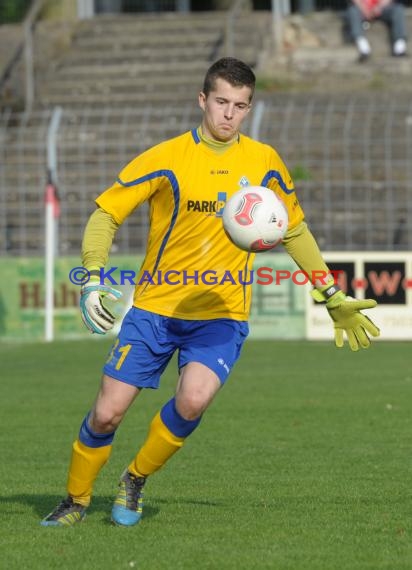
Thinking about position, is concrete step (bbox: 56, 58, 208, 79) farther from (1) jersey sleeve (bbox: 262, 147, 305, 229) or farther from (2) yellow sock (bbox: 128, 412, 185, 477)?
(2) yellow sock (bbox: 128, 412, 185, 477)

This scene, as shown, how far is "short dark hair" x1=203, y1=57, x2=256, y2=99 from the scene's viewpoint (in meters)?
6.43

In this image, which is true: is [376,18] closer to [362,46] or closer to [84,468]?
[362,46]

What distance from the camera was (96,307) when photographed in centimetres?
621

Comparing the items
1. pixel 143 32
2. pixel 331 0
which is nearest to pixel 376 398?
pixel 143 32

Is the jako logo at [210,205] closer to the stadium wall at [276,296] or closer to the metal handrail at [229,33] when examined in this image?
the stadium wall at [276,296]

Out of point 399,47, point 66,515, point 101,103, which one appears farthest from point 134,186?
point 399,47

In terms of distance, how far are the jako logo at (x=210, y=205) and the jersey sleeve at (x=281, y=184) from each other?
0.31 meters

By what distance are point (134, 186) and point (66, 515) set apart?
1668 mm

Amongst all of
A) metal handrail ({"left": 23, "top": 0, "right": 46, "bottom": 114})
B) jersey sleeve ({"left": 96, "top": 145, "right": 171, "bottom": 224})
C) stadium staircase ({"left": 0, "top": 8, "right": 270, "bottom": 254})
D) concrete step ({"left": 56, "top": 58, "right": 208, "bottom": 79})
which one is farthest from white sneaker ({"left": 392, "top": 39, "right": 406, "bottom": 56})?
jersey sleeve ({"left": 96, "top": 145, "right": 171, "bottom": 224})

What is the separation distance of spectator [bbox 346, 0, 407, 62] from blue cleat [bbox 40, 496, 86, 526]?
2019 cm

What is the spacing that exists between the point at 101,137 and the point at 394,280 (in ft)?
20.0

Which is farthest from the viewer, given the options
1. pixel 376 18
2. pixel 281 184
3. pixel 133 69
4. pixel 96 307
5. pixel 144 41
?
pixel 144 41

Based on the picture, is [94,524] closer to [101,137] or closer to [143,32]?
[101,137]

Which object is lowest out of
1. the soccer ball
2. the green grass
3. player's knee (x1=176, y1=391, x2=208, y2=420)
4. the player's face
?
the green grass
